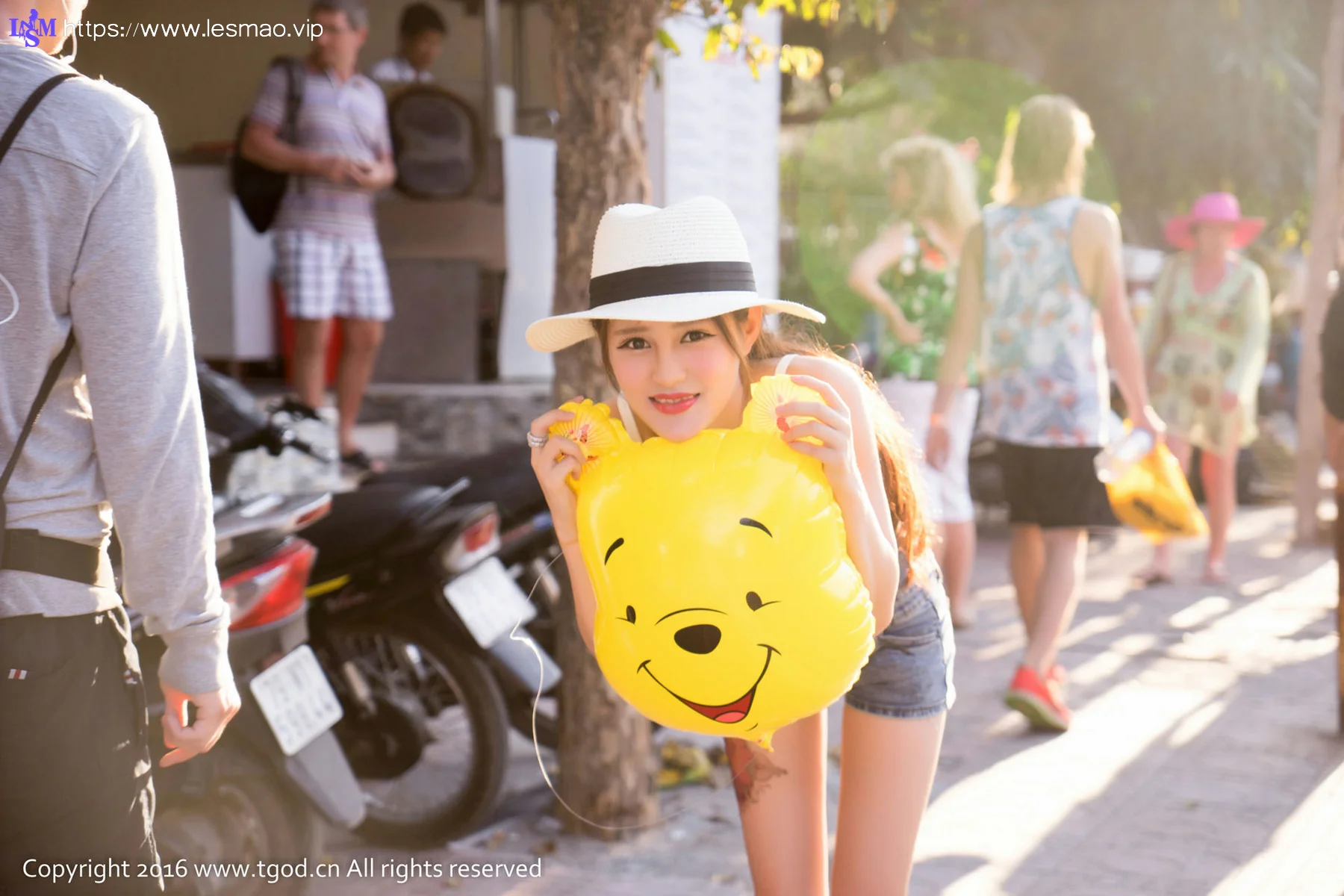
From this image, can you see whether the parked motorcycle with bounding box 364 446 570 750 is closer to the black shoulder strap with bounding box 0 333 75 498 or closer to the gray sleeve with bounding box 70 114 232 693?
the gray sleeve with bounding box 70 114 232 693

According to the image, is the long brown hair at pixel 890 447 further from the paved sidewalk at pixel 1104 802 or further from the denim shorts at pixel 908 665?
the paved sidewalk at pixel 1104 802

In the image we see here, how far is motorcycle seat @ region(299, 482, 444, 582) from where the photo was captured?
14.0 feet

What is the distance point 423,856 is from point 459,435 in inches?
146

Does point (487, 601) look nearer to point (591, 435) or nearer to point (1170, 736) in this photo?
point (591, 435)

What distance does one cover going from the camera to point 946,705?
2887 mm

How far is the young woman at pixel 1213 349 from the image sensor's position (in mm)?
8375

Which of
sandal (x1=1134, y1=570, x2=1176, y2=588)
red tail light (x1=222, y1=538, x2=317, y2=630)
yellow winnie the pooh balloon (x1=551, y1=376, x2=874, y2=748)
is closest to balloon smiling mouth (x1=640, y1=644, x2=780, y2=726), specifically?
yellow winnie the pooh balloon (x1=551, y1=376, x2=874, y2=748)

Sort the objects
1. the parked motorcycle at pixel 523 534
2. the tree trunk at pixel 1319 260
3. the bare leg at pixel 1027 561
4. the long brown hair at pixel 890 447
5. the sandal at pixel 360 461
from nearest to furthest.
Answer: the long brown hair at pixel 890 447
the parked motorcycle at pixel 523 534
the bare leg at pixel 1027 561
the sandal at pixel 360 461
the tree trunk at pixel 1319 260

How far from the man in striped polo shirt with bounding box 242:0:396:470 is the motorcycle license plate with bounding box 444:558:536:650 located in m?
2.34

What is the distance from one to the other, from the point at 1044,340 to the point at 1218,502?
346 centimetres

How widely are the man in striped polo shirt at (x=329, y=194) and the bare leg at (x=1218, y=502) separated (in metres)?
4.86

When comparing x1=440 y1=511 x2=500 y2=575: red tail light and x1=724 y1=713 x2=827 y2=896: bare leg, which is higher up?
x1=440 y1=511 x2=500 y2=575: red tail light

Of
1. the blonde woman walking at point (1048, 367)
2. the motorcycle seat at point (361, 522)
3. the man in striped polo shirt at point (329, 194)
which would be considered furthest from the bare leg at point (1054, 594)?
the man in striped polo shirt at point (329, 194)

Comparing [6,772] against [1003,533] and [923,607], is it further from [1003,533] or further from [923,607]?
[1003,533]
